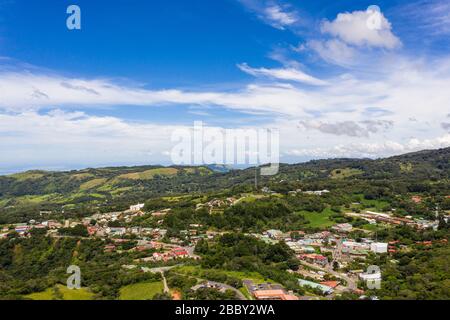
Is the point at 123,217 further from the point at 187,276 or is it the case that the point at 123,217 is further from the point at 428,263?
the point at 428,263

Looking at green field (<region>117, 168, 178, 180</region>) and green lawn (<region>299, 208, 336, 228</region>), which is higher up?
green field (<region>117, 168, 178, 180</region>)

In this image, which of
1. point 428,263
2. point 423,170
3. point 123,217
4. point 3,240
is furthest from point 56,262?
point 423,170

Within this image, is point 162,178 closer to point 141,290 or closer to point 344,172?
point 344,172

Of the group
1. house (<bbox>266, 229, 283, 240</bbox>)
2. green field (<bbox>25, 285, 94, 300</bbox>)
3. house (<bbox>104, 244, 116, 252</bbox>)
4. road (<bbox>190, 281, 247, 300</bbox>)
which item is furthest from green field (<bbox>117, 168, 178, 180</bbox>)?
road (<bbox>190, 281, 247, 300</bbox>)

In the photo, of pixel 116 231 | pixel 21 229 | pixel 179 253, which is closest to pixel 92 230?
pixel 116 231

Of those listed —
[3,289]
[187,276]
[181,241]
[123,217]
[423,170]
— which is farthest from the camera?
[423,170]

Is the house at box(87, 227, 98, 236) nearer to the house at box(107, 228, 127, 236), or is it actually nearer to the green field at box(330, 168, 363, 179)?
the house at box(107, 228, 127, 236)
